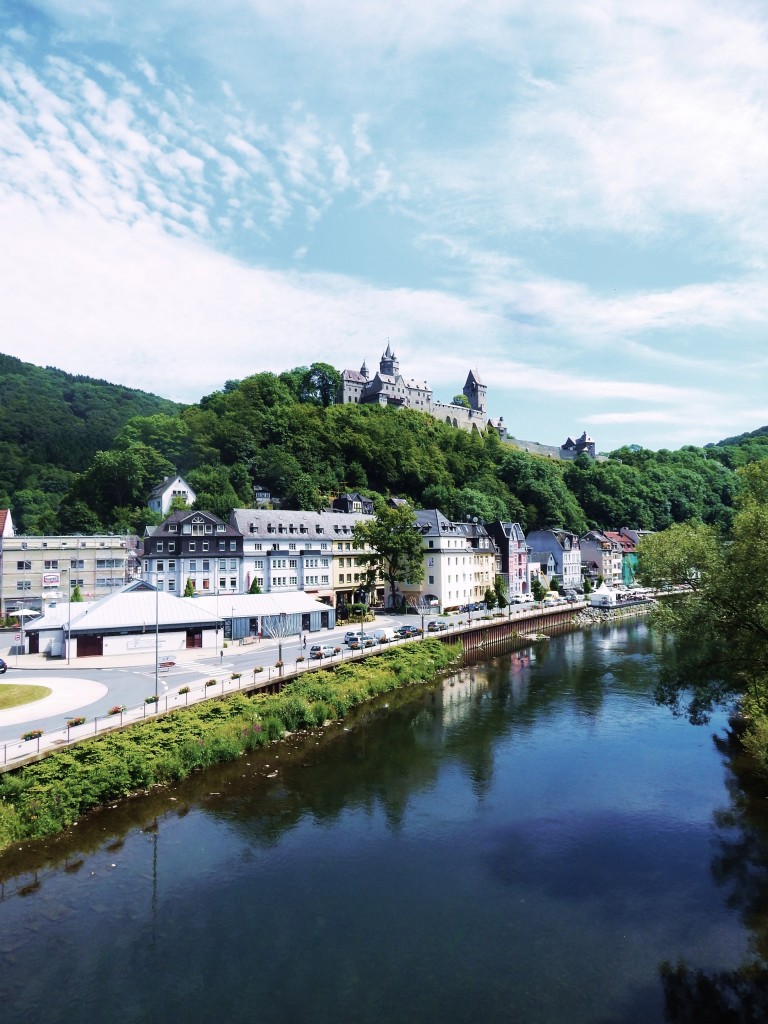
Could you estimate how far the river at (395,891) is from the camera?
55.3 ft

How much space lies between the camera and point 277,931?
19.2 meters

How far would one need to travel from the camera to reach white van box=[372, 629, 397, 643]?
178 feet

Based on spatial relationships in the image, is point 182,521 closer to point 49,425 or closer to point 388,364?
point 49,425

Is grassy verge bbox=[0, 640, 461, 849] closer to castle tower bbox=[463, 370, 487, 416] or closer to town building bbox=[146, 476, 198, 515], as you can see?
town building bbox=[146, 476, 198, 515]

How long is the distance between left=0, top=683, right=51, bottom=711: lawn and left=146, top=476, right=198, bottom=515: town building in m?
49.5

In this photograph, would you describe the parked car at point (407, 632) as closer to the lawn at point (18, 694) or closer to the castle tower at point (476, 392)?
the lawn at point (18, 694)

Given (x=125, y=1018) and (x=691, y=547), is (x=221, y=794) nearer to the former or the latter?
(x=125, y=1018)

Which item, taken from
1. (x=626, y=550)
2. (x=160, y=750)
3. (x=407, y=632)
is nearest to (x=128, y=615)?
(x=160, y=750)

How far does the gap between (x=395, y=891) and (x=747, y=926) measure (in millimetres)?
10585

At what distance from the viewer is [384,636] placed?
55.1 m

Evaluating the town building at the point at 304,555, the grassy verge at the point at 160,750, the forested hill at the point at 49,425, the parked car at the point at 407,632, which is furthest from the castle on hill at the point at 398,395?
the grassy verge at the point at 160,750

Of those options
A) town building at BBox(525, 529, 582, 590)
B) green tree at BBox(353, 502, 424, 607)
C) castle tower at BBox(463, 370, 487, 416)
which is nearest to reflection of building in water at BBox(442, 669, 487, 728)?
green tree at BBox(353, 502, 424, 607)

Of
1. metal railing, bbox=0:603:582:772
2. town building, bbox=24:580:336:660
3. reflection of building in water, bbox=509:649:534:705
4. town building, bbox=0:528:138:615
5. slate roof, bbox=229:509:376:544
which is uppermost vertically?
slate roof, bbox=229:509:376:544

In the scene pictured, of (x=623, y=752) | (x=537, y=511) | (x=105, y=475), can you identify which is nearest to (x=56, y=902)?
(x=623, y=752)
